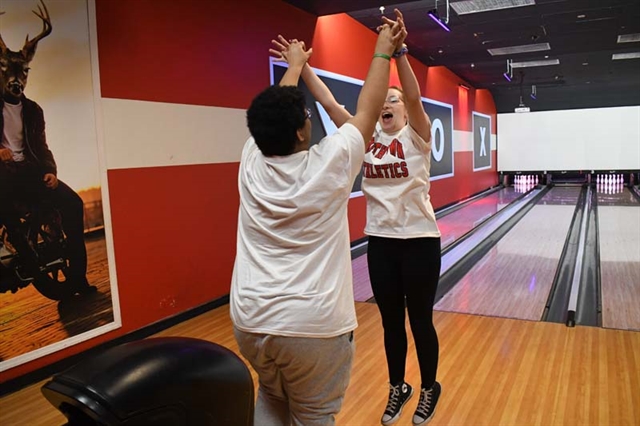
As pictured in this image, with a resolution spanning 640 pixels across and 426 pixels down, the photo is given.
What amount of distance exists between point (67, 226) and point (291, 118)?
217 cm

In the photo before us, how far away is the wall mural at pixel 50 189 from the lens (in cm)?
250

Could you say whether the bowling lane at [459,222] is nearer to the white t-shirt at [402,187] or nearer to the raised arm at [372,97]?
the white t-shirt at [402,187]

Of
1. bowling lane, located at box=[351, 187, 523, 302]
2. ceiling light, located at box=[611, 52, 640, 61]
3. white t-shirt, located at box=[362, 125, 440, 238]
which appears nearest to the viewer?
white t-shirt, located at box=[362, 125, 440, 238]

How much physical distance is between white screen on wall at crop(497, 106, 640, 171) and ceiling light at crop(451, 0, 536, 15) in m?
9.13

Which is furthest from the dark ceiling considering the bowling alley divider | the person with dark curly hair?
the person with dark curly hair

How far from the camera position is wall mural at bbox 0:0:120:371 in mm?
2498

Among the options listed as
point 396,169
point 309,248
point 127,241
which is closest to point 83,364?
point 309,248

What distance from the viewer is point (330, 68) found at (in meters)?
5.36

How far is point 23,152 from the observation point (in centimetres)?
254

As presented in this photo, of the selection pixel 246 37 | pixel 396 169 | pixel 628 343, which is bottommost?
pixel 628 343

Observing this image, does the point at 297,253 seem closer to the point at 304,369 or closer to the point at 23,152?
the point at 304,369

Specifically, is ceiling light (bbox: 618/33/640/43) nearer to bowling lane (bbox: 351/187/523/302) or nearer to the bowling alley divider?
bowling lane (bbox: 351/187/523/302)

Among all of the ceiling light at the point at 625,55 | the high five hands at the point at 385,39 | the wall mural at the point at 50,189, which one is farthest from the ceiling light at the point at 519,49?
the high five hands at the point at 385,39

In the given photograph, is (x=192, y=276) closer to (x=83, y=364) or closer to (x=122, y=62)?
(x=122, y=62)
